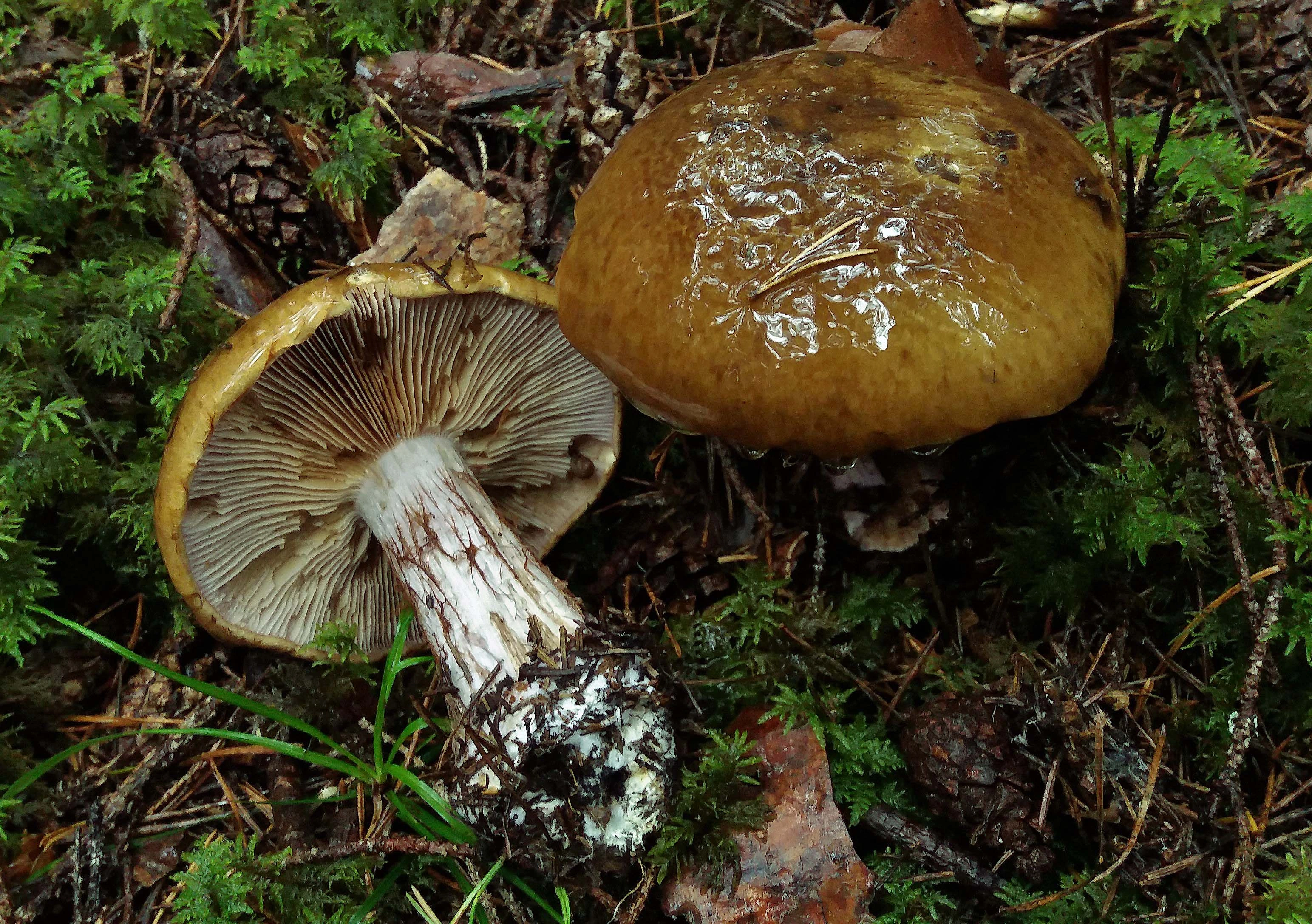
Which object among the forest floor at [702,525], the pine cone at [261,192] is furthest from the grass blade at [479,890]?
the pine cone at [261,192]

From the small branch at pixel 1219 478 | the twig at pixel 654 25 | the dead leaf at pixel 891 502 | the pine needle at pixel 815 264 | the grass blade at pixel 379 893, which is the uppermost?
the twig at pixel 654 25

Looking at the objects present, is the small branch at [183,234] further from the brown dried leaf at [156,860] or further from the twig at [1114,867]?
the twig at [1114,867]

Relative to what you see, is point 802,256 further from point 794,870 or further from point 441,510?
point 794,870

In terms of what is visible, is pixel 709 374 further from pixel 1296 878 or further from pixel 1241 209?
pixel 1296 878

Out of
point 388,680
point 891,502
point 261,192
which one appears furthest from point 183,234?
point 891,502

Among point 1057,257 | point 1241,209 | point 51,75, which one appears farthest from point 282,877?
point 1241,209

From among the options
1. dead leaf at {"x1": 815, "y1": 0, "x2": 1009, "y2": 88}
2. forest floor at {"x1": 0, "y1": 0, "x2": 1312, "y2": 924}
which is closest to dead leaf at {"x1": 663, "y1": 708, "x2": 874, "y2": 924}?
forest floor at {"x1": 0, "y1": 0, "x2": 1312, "y2": 924}
